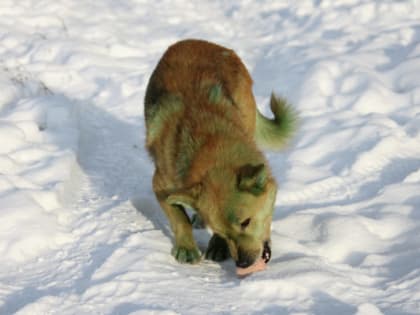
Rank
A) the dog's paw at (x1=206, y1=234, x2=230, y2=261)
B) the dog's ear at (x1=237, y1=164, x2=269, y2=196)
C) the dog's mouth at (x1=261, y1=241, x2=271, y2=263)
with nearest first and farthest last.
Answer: the dog's ear at (x1=237, y1=164, x2=269, y2=196), the dog's mouth at (x1=261, y1=241, x2=271, y2=263), the dog's paw at (x1=206, y1=234, x2=230, y2=261)

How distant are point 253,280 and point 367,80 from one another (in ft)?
10.2

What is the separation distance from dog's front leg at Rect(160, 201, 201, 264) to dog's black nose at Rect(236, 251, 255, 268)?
0.52 m

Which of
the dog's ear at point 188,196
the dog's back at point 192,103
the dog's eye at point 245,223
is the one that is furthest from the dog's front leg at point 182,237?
the dog's eye at point 245,223

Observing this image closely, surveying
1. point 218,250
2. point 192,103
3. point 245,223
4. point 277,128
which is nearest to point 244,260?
point 245,223

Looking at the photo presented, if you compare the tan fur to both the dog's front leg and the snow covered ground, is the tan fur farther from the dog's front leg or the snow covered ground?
the snow covered ground

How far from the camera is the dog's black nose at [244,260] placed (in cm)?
348

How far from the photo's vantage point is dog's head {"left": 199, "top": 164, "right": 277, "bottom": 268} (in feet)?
11.0

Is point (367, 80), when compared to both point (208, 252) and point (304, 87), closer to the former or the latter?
point (304, 87)

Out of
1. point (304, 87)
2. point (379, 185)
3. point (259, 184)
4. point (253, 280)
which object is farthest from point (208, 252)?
point (304, 87)

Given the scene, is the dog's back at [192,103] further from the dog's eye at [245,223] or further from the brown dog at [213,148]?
the dog's eye at [245,223]

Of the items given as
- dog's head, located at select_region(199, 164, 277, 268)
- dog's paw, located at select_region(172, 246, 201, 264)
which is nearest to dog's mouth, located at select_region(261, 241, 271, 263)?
dog's head, located at select_region(199, 164, 277, 268)

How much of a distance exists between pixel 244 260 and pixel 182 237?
613 millimetres

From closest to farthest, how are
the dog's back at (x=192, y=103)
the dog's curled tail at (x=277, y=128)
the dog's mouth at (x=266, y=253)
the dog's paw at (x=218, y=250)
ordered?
the dog's mouth at (x=266, y=253), the dog's back at (x=192, y=103), the dog's paw at (x=218, y=250), the dog's curled tail at (x=277, y=128)

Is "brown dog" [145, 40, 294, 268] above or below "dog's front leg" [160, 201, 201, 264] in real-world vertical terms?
above
